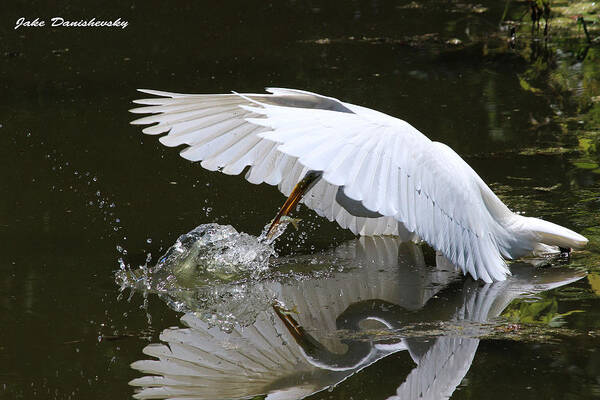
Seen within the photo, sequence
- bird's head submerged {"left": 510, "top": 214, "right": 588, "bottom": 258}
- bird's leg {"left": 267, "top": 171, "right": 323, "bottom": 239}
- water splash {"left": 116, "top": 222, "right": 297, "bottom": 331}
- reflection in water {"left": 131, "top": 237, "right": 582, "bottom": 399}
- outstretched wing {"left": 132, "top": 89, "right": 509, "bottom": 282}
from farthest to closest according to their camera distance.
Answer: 1. bird's leg {"left": 267, "top": 171, "right": 323, "bottom": 239}
2. bird's head submerged {"left": 510, "top": 214, "right": 588, "bottom": 258}
3. water splash {"left": 116, "top": 222, "right": 297, "bottom": 331}
4. outstretched wing {"left": 132, "top": 89, "right": 509, "bottom": 282}
5. reflection in water {"left": 131, "top": 237, "right": 582, "bottom": 399}

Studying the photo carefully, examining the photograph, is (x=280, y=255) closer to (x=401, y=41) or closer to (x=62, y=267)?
(x=62, y=267)

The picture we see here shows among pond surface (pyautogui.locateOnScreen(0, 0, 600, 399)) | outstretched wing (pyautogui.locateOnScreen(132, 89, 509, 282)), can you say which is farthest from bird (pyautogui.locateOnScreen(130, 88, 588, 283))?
pond surface (pyautogui.locateOnScreen(0, 0, 600, 399))

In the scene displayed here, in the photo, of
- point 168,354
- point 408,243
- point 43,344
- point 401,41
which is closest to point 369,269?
→ point 408,243

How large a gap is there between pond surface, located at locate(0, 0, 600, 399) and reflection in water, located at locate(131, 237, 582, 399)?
0.04 feet

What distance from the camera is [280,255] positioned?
16.5 feet

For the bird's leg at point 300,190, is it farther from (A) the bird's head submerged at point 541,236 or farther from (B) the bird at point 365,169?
(A) the bird's head submerged at point 541,236

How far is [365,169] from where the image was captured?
4051 mm

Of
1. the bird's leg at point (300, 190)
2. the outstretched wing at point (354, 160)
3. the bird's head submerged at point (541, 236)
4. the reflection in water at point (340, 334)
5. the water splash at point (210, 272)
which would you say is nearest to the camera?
the reflection in water at point (340, 334)

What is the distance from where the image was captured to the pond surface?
3.62 m

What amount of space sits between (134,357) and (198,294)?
0.76 meters

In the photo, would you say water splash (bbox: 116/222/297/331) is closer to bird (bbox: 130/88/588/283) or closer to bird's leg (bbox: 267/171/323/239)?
bird's leg (bbox: 267/171/323/239)

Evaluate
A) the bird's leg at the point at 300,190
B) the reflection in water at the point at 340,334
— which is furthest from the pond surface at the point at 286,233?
the bird's leg at the point at 300,190

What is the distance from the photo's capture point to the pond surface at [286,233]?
3.62 metres

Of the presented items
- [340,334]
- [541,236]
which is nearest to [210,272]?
[340,334]
